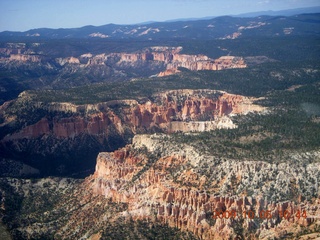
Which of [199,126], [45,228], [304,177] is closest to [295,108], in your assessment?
[199,126]

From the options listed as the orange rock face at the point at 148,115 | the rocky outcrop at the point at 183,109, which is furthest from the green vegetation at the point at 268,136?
the rocky outcrop at the point at 183,109

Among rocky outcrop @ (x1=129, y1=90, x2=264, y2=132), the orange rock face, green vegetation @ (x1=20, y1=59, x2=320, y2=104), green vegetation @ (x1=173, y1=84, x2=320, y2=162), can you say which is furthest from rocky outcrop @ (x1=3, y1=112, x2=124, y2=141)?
green vegetation @ (x1=173, y1=84, x2=320, y2=162)

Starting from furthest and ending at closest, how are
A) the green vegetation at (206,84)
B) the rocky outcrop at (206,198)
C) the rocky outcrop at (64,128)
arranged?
the green vegetation at (206,84) < the rocky outcrop at (64,128) < the rocky outcrop at (206,198)

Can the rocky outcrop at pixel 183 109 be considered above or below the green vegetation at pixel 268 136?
below
